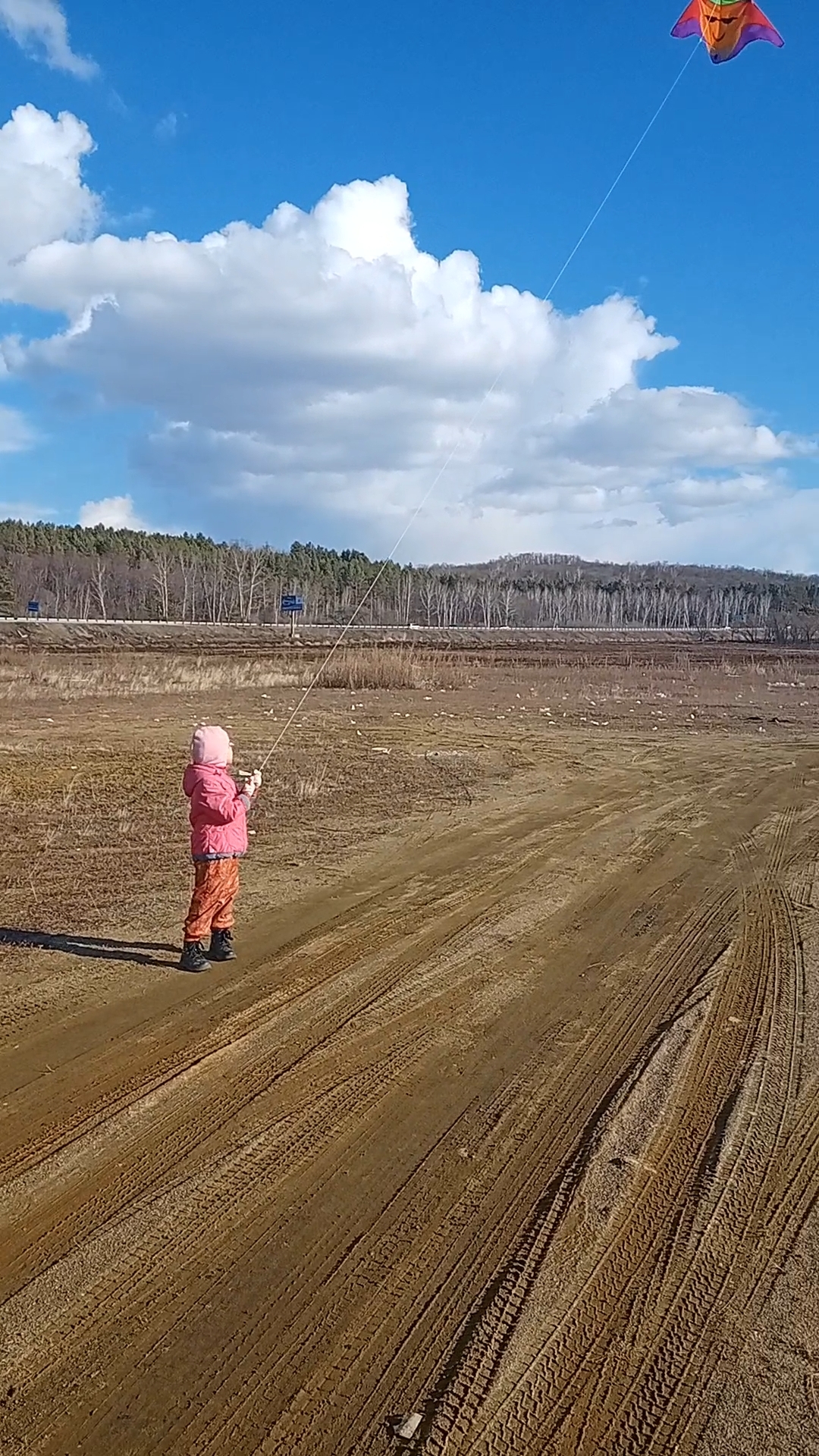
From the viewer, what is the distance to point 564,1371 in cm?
317

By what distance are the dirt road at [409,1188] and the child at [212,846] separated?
0.22 meters

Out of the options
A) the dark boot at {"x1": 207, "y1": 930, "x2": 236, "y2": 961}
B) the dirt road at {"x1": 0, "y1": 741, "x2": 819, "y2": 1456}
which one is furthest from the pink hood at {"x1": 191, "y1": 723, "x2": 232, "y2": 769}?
the dirt road at {"x1": 0, "y1": 741, "x2": 819, "y2": 1456}

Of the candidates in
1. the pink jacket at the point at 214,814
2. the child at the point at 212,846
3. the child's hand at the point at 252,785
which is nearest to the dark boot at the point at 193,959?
the child at the point at 212,846

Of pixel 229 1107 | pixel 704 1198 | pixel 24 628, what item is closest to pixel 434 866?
pixel 229 1107

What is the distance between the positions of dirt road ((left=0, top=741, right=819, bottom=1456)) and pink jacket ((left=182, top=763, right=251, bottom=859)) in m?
0.77

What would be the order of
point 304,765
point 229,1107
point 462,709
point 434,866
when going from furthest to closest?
Answer: 1. point 462,709
2. point 304,765
3. point 434,866
4. point 229,1107

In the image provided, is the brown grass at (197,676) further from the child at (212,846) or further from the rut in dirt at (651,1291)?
the rut in dirt at (651,1291)

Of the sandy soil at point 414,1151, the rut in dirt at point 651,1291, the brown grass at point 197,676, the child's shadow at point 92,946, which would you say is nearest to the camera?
the rut in dirt at point 651,1291

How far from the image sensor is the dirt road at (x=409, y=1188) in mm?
3061

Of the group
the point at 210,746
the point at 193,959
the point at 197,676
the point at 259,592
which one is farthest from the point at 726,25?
the point at 259,592

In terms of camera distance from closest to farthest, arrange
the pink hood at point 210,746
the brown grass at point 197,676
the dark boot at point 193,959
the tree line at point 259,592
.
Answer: the dark boot at point 193,959 → the pink hood at point 210,746 → the brown grass at point 197,676 → the tree line at point 259,592

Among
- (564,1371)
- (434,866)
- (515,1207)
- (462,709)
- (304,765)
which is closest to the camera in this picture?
(564,1371)

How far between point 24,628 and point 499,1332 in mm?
60600

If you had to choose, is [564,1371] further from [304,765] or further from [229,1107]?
[304,765]
